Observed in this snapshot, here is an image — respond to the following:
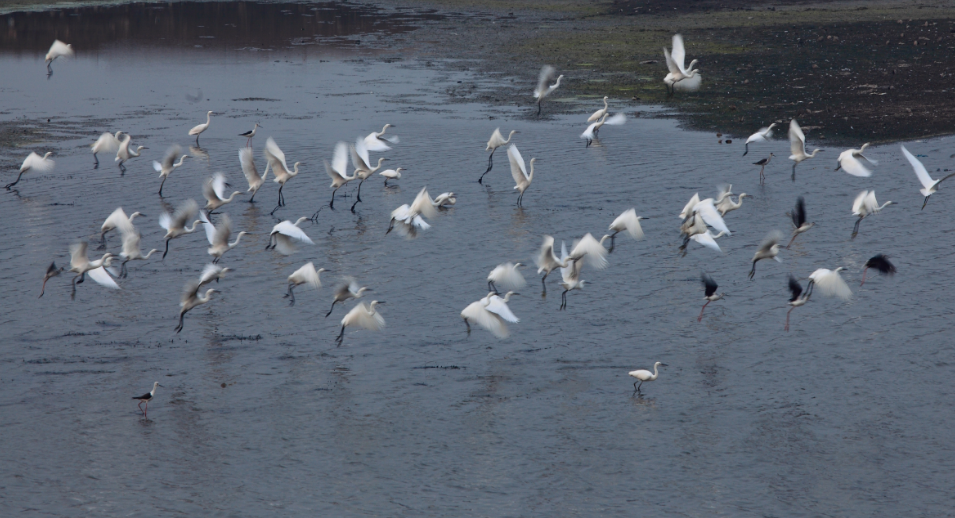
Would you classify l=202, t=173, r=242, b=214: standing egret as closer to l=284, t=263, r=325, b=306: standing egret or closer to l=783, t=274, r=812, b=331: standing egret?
l=284, t=263, r=325, b=306: standing egret

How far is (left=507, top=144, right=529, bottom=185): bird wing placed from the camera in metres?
17.9

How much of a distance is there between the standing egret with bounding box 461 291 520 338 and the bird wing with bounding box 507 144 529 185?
217 inches

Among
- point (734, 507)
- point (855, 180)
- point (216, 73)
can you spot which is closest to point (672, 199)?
point (855, 180)

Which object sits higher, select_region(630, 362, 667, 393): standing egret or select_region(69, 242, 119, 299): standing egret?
select_region(69, 242, 119, 299): standing egret

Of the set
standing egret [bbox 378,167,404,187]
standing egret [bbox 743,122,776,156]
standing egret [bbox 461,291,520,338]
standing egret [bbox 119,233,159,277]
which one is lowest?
standing egret [bbox 461,291,520,338]

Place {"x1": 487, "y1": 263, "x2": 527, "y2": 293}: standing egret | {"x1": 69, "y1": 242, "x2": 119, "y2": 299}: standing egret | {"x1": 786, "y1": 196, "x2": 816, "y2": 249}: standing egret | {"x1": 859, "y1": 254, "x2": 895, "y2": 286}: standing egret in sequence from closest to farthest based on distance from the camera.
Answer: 1. {"x1": 859, "y1": 254, "x2": 895, "y2": 286}: standing egret
2. {"x1": 487, "y1": 263, "x2": 527, "y2": 293}: standing egret
3. {"x1": 69, "y1": 242, "x2": 119, "y2": 299}: standing egret
4. {"x1": 786, "y1": 196, "x2": 816, "y2": 249}: standing egret

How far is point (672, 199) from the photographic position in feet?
63.5

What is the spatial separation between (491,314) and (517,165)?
6.42m

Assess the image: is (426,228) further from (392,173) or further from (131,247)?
(131,247)

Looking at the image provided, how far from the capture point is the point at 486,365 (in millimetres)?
12430

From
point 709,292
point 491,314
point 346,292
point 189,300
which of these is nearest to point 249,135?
point 189,300

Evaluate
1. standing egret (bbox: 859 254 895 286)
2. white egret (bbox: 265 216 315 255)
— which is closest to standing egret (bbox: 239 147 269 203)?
white egret (bbox: 265 216 315 255)

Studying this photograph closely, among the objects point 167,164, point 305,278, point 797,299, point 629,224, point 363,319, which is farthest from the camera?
point 167,164

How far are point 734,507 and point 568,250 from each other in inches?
287
